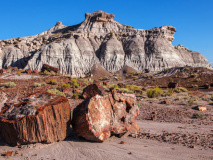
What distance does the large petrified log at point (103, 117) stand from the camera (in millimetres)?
4289

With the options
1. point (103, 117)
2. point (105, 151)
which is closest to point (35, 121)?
point (103, 117)

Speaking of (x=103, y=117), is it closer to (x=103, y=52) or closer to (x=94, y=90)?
(x=94, y=90)

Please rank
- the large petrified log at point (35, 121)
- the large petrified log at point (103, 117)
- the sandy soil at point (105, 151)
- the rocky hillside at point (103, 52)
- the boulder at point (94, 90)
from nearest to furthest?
the sandy soil at point (105, 151) → the large petrified log at point (35, 121) → the large petrified log at point (103, 117) → the boulder at point (94, 90) → the rocky hillside at point (103, 52)

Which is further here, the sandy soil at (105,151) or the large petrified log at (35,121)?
the large petrified log at (35,121)

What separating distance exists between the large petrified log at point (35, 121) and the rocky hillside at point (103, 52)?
41.7 m

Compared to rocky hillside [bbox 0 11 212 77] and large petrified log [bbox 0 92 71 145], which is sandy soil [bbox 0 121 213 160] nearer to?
Result: large petrified log [bbox 0 92 71 145]

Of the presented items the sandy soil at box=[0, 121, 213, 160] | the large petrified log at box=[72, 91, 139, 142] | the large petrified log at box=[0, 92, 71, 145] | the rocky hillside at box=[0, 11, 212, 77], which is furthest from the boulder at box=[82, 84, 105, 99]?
the rocky hillside at box=[0, 11, 212, 77]

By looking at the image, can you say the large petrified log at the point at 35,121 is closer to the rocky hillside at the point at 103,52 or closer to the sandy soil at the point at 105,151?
the sandy soil at the point at 105,151

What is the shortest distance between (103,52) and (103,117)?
160ft

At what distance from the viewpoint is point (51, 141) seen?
4262mm

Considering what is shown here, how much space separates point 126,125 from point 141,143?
24.9 inches

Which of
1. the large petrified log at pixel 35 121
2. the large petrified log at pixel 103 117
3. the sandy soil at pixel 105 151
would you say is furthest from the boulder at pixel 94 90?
the sandy soil at pixel 105 151

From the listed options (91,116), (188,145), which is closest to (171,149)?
(188,145)

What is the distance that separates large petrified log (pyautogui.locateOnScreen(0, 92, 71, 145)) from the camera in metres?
3.94
